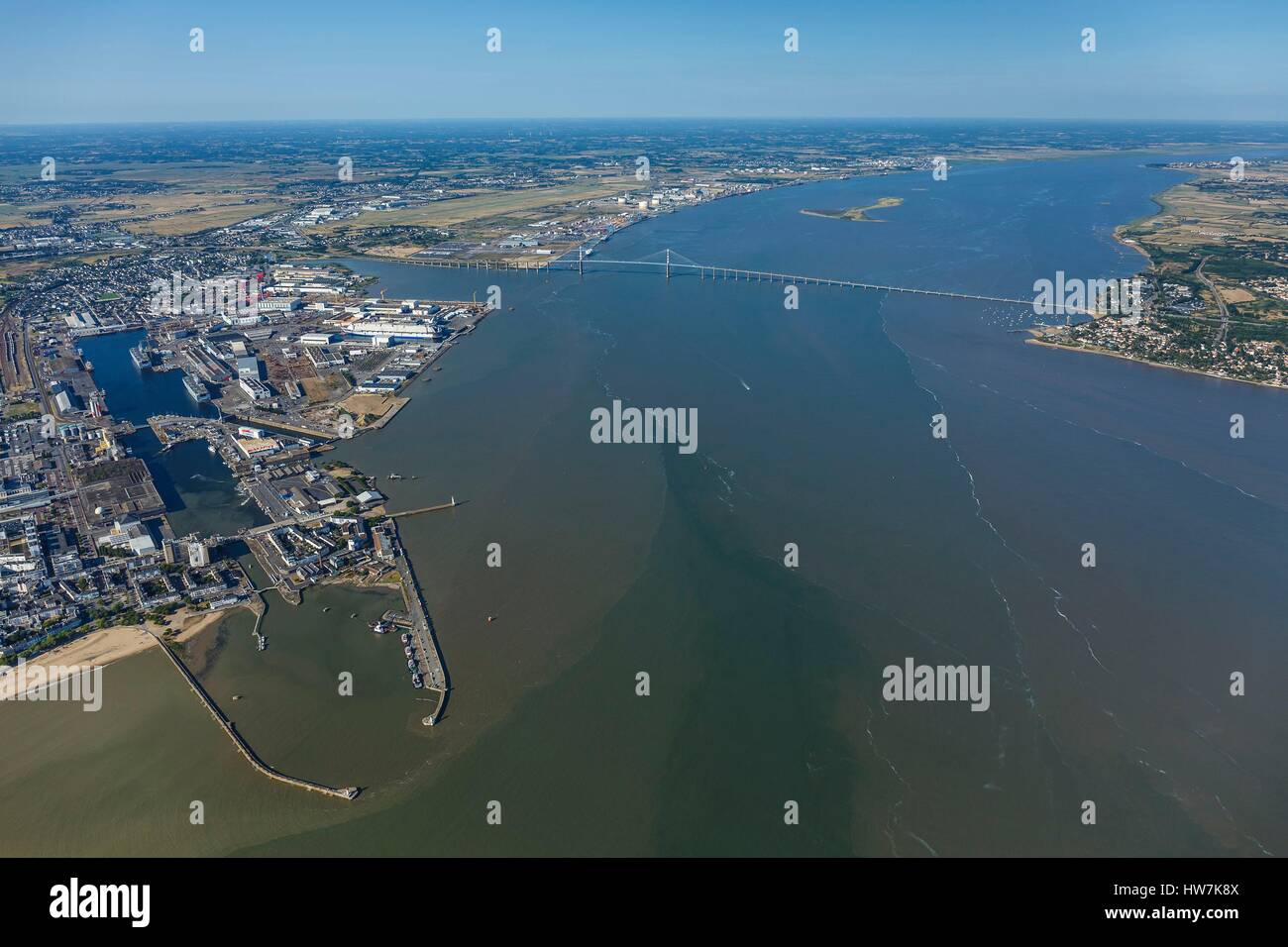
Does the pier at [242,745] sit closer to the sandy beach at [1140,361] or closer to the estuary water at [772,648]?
the estuary water at [772,648]

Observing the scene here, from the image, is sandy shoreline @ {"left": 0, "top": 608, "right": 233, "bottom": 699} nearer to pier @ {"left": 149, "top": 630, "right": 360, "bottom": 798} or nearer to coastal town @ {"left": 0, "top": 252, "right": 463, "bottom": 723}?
coastal town @ {"left": 0, "top": 252, "right": 463, "bottom": 723}

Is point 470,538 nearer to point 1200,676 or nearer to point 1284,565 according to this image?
point 1200,676

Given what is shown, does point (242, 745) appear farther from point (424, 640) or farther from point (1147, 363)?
point (1147, 363)

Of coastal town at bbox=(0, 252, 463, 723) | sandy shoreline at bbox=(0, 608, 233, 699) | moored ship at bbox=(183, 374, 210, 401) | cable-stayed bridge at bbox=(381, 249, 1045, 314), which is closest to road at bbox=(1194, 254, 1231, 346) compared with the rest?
cable-stayed bridge at bbox=(381, 249, 1045, 314)

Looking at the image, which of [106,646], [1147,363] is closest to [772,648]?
[106,646]

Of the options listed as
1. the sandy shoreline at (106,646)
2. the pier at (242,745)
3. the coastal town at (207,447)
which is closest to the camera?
the pier at (242,745)

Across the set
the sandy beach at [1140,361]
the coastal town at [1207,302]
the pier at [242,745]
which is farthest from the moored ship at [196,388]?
the coastal town at [1207,302]
